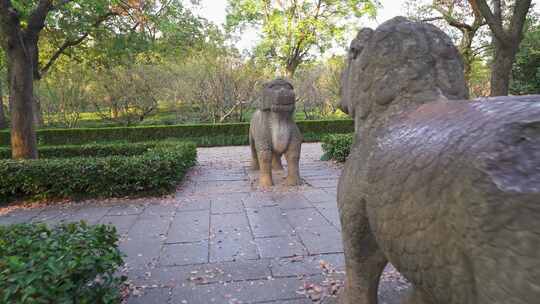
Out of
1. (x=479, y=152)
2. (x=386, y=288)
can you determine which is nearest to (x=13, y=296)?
(x=479, y=152)

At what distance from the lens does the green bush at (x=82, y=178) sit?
19.9ft

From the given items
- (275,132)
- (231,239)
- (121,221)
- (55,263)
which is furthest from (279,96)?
(55,263)

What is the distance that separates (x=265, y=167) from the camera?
21.8 feet

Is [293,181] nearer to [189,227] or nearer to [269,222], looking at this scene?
[269,222]

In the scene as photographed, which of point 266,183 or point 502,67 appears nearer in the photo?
point 266,183

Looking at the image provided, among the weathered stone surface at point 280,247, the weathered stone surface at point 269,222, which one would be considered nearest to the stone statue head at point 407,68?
the weathered stone surface at point 280,247

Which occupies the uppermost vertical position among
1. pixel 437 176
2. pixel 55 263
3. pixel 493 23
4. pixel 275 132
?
pixel 493 23

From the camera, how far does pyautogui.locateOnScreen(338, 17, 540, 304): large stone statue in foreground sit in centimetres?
85

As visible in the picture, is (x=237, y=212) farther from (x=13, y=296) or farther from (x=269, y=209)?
(x=13, y=296)

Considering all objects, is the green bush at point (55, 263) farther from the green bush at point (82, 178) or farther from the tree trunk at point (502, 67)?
the tree trunk at point (502, 67)

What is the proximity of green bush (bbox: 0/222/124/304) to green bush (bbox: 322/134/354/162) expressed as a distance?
743cm

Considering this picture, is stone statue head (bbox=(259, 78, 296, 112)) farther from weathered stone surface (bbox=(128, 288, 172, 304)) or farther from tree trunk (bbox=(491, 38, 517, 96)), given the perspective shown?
tree trunk (bbox=(491, 38, 517, 96))

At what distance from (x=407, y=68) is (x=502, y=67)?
27.2 feet

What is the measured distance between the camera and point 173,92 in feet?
61.9
